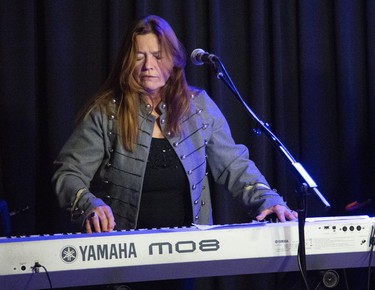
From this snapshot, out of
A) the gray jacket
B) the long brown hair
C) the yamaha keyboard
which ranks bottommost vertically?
the yamaha keyboard

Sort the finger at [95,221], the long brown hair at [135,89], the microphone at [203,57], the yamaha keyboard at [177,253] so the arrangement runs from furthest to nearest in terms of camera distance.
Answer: the long brown hair at [135,89] → the microphone at [203,57] → the finger at [95,221] → the yamaha keyboard at [177,253]

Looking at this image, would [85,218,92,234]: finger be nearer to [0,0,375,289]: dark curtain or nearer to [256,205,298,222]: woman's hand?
[256,205,298,222]: woman's hand

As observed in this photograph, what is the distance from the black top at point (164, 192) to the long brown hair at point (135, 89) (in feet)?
0.30

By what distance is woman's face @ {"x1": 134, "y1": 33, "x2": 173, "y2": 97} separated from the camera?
2.56 meters

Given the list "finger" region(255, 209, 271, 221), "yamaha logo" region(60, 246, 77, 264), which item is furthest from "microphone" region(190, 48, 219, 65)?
Result: "yamaha logo" region(60, 246, 77, 264)

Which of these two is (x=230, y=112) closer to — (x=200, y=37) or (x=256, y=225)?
(x=200, y=37)

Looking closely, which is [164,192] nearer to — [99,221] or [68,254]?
[99,221]

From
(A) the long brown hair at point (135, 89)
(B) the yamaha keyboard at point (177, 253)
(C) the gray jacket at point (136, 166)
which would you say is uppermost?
(A) the long brown hair at point (135, 89)

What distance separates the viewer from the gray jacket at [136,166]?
2424mm

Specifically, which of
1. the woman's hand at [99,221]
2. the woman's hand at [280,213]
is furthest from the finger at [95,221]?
the woman's hand at [280,213]

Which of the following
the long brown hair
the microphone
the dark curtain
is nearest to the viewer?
the microphone

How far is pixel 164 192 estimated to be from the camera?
2475 millimetres

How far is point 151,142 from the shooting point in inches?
99.3

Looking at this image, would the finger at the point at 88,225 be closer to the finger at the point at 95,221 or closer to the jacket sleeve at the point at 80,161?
the finger at the point at 95,221
